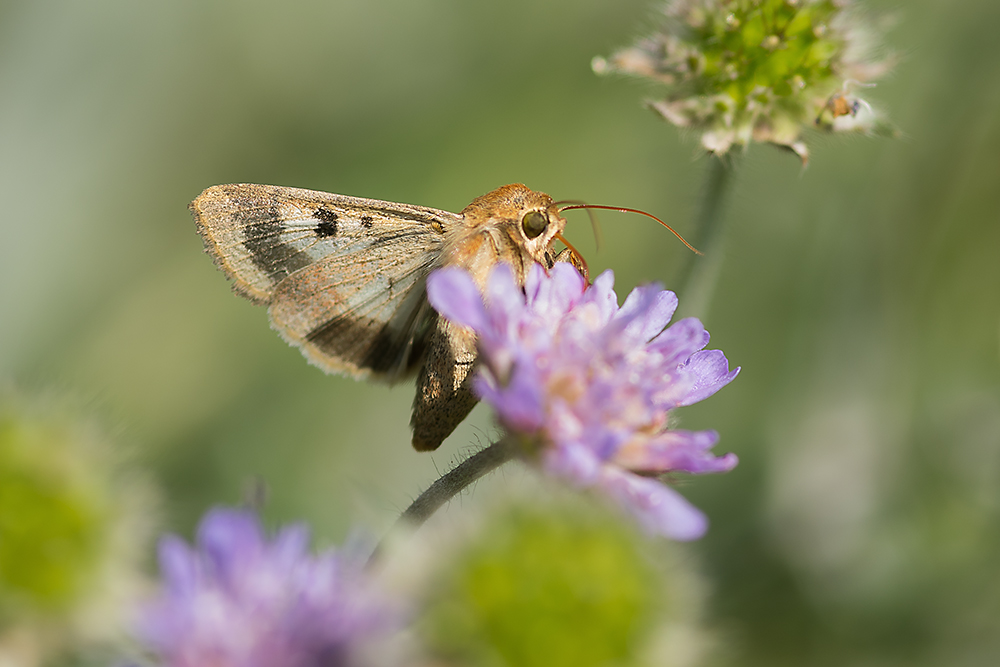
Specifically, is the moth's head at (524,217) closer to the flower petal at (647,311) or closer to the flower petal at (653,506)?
the flower petal at (647,311)

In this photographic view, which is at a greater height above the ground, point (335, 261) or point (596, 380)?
point (335, 261)

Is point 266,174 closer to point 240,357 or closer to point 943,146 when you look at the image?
point 240,357

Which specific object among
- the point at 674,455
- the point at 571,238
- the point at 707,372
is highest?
the point at 571,238

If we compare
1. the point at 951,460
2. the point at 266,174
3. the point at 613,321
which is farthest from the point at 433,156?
the point at 613,321

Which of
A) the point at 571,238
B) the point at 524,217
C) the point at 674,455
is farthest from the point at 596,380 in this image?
the point at 571,238

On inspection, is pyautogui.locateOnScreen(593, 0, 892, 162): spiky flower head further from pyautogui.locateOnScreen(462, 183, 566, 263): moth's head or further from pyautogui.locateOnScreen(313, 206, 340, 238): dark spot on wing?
pyautogui.locateOnScreen(313, 206, 340, 238): dark spot on wing

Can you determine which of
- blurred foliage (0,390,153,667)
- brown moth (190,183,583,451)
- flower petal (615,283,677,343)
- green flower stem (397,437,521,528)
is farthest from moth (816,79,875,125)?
blurred foliage (0,390,153,667)

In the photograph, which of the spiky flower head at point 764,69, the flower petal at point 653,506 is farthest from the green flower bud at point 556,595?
the spiky flower head at point 764,69

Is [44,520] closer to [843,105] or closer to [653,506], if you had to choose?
[653,506]
